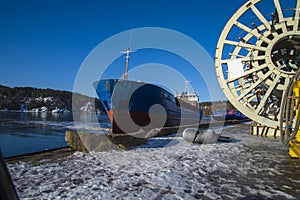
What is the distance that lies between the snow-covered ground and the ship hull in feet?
26.8

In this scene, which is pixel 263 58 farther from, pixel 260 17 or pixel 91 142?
pixel 91 142

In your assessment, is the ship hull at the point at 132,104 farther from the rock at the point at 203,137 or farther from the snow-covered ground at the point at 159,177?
the snow-covered ground at the point at 159,177

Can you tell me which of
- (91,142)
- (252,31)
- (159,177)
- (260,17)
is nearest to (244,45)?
(252,31)

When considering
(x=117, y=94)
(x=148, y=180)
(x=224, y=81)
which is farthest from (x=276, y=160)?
(x=117, y=94)

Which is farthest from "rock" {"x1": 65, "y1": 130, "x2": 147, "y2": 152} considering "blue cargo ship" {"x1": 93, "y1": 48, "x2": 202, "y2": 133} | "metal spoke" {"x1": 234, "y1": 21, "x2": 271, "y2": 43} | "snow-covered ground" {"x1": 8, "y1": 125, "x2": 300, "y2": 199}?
"metal spoke" {"x1": 234, "y1": 21, "x2": 271, "y2": 43}

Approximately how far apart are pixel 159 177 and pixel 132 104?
11002 mm

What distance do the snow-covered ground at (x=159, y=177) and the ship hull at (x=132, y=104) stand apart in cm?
818

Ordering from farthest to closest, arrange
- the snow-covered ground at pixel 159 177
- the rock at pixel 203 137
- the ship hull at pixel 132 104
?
the ship hull at pixel 132 104 < the rock at pixel 203 137 < the snow-covered ground at pixel 159 177

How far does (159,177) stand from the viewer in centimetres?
401

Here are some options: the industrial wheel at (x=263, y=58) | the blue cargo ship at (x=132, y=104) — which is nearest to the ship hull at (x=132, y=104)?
the blue cargo ship at (x=132, y=104)

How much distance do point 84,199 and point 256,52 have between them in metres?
12.0

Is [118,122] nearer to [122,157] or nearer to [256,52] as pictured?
[122,157]

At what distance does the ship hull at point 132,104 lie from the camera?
1416cm

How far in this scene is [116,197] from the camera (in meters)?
3.04
